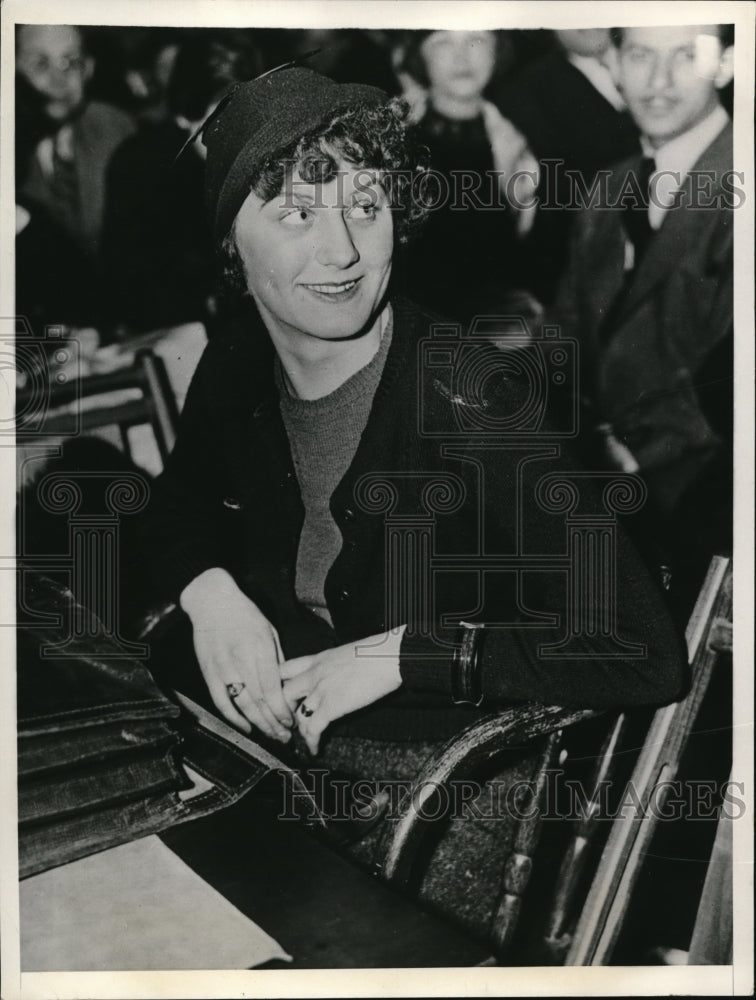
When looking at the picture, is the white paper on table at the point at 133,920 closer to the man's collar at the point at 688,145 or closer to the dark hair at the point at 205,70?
the dark hair at the point at 205,70

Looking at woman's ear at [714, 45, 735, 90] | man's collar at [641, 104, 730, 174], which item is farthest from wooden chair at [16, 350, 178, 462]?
woman's ear at [714, 45, 735, 90]

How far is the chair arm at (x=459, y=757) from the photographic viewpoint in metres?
1.45

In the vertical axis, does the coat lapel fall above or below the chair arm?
above

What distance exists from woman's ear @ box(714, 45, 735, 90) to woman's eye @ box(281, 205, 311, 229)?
690mm

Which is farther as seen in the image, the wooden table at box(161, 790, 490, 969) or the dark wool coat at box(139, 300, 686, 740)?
the dark wool coat at box(139, 300, 686, 740)

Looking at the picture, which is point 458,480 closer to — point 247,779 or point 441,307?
point 441,307

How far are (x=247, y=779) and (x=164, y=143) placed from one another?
39.1 inches

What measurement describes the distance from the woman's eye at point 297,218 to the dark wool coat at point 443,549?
0.59ft

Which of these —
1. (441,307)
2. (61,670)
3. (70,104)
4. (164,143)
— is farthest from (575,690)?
(70,104)

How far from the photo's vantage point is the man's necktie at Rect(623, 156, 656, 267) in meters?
1.52

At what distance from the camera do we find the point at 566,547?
4.92 feet

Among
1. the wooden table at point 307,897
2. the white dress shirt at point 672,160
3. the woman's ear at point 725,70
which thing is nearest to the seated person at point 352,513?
the wooden table at point 307,897

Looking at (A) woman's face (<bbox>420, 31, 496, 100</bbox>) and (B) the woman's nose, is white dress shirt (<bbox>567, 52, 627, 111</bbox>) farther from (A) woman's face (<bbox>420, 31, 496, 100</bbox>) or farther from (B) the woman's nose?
(B) the woman's nose

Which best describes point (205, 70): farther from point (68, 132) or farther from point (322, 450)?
point (322, 450)
